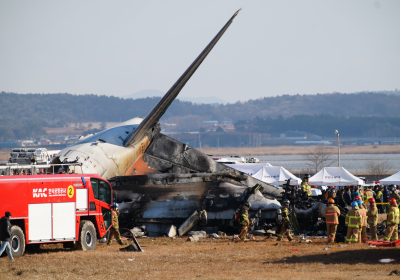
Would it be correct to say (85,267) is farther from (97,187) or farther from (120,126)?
(120,126)

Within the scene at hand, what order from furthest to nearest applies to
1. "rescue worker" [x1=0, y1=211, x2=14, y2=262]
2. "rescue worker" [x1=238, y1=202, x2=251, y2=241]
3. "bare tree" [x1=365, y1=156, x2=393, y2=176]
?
"bare tree" [x1=365, y1=156, x2=393, y2=176], "rescue worker" [x1=238, y1=202, x2=251, y2=241], "rescue worker" [x1=0, y1=211, x2=14, y2=262]

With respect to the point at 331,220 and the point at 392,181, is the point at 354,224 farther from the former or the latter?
the point at 392,181

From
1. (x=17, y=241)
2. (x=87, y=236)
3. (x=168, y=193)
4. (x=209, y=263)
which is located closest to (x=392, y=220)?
(x=209, y=263)

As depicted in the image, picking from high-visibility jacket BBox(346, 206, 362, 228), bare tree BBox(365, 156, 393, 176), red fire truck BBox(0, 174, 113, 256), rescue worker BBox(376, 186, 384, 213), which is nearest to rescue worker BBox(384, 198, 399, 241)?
high-visibility jacket BBox(346, 206, 362, 228)

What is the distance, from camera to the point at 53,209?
18781 millimetres

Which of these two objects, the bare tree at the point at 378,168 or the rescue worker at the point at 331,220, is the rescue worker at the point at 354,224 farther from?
the bare tree at the point at 378,168

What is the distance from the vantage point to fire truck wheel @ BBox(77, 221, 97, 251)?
19500 millimetres

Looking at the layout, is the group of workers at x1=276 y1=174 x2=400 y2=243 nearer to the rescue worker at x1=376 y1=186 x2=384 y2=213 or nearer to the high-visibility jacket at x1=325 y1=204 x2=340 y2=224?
the high-visibility jacket at x1=325 y1=204 x2=340 y2=224

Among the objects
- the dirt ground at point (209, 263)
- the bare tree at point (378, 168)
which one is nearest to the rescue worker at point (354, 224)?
the dirt ground at point (209, 263)

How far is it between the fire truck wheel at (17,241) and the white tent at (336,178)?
35513 millimetres

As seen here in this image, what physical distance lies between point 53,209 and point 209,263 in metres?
6.51

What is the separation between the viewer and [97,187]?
67.4 ft

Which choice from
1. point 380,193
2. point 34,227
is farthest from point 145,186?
point 380,193

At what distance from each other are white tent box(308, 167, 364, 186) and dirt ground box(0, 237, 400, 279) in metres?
27.1
